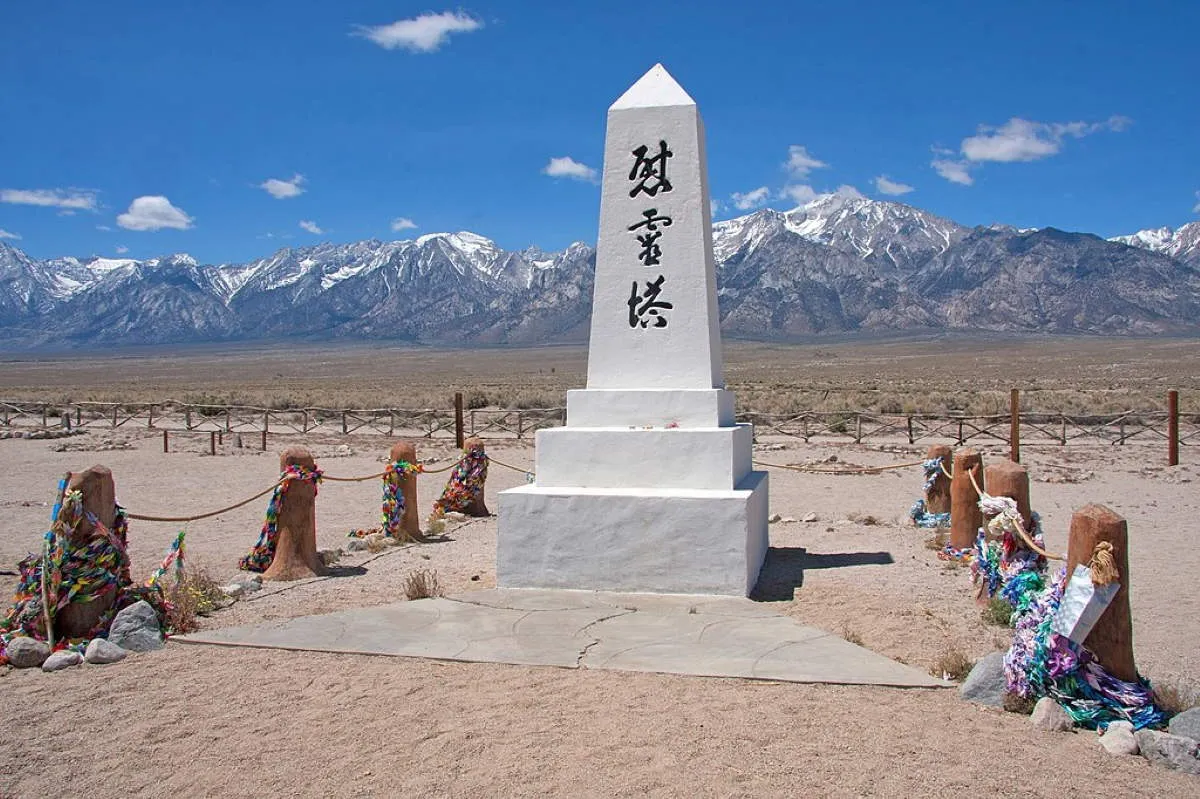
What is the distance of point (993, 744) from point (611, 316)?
513 centimetres

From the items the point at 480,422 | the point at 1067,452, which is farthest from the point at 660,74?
the point at 480,422

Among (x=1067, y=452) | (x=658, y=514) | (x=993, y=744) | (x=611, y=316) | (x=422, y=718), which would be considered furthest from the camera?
(x=1067, y=452)

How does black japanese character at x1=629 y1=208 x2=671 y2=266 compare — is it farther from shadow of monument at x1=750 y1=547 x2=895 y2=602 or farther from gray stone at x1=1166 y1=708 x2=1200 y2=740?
gray stone at x1=1166 y1=708 x2=1200 y2=740

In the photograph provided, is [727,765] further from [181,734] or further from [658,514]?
[658,514]

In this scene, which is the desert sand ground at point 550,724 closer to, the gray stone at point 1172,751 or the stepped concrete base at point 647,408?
the gray stone at point 1172,751

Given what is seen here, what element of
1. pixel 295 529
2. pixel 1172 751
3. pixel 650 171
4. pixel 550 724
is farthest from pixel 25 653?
pixel 1172 751

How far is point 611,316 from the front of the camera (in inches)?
350

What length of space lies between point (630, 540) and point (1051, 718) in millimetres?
3599

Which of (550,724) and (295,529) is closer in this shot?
(550,724)

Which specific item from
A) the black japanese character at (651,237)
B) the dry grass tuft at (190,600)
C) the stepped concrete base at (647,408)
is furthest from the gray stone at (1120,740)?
the dry grass tuft at (190,600)

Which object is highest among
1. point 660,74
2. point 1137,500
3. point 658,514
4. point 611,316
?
point 660,74

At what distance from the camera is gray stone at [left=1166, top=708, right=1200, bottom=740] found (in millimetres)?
4441

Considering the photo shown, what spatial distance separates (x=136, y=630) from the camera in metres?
6.32

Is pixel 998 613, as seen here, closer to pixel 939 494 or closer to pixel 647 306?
pixel 647 306
